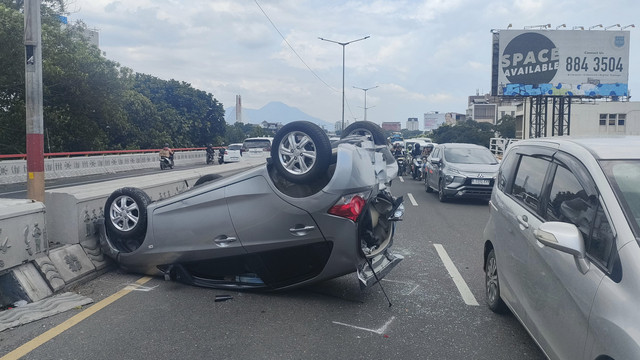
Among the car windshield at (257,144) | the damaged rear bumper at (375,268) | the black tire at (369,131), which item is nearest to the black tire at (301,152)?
the damaged rear bumper at (375,268)

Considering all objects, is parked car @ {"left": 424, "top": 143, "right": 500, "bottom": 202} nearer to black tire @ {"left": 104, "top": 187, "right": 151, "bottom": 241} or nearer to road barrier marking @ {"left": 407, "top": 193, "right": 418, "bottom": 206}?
road barrier marking @ {"left": 407, "top": 193, "right": 418, "bottom": 206}

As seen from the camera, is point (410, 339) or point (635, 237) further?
point (410, 339)

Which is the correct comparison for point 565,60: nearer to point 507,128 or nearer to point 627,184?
point 627,184

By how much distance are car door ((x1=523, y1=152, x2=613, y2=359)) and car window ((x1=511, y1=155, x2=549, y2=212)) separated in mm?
214

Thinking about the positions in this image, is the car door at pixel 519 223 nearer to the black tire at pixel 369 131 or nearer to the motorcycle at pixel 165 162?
the black tire at pixel 369 131

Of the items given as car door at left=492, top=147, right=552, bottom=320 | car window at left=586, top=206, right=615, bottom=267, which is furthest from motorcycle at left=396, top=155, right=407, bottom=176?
car window at left=586, top=206, right=615, bottom=267

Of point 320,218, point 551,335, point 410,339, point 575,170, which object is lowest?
point 410,339

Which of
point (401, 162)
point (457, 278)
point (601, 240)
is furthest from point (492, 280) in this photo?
point (401, 162)

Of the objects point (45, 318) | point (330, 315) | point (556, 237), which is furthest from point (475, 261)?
point (45, 318)

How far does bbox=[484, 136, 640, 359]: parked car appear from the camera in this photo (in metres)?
2.76

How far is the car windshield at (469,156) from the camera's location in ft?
51.2

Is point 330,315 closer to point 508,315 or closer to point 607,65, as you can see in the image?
point 508,315

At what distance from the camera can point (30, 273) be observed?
5621 mm

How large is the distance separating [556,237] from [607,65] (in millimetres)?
40346
